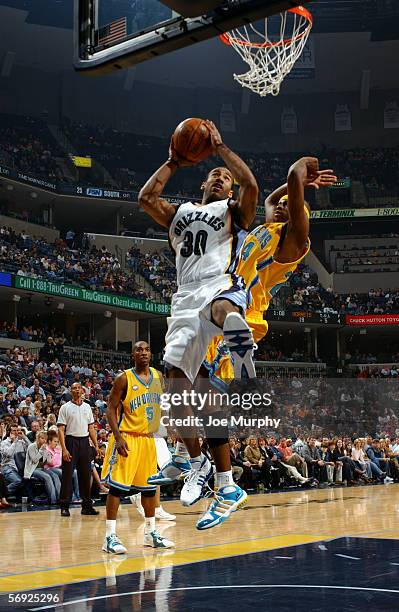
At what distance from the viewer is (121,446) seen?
7.39 metres

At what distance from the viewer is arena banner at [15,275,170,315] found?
2425 centimetres

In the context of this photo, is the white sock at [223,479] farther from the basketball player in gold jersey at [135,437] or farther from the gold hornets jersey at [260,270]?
the basketball player in gold jersey at [135,437]

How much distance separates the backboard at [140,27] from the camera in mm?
3527

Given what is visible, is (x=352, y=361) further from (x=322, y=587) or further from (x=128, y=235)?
(x=322, y=587)

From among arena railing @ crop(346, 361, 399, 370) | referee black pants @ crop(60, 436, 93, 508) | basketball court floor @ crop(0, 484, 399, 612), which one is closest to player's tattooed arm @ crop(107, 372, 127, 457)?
basketball court floor @ crop(0, 484, 399, 612)

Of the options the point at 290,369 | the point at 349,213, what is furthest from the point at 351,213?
the point at 290,369

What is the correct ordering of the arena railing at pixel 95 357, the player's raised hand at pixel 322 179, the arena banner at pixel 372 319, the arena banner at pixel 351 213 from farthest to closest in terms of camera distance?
the arena banner at pixel 351 213, the arena banner at pixel 372 319, the arena railing at pixel 95 357, the player's raised hand at pixel 322 179

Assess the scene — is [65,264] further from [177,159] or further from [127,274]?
[177,159]

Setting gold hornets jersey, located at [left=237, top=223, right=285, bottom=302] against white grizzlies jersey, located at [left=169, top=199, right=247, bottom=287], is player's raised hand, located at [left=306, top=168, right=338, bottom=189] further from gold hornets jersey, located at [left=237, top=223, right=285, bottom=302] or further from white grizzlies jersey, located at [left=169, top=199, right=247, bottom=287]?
white grizzlies jersey, located at [left=169, top=199, right=247, bottom=287]

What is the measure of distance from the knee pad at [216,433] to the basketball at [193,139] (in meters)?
1.27

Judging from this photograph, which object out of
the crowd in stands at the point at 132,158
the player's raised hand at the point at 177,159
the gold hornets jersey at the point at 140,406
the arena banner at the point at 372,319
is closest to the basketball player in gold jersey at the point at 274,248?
the player's raised hand at the point at 177,159

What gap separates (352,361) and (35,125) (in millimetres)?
16446

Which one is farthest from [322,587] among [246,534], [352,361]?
[352,361]

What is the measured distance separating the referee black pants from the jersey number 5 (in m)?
6.87
